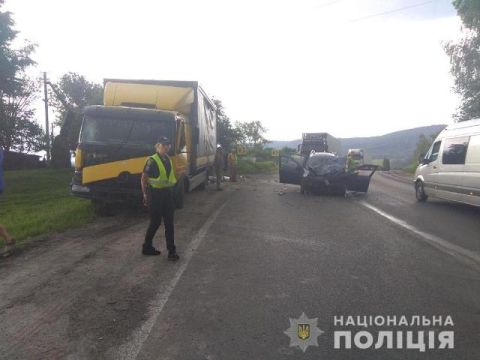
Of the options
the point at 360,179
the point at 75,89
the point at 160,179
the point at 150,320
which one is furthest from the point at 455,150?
the point at 75,89

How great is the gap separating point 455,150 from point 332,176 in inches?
184

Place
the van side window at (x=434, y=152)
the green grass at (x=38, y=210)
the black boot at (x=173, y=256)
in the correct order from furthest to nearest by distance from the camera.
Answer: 1. the van side window at (x=434, y=152)
2. the green grass at (x=38, y=210)
3. the black boot at (x=173, y=256)

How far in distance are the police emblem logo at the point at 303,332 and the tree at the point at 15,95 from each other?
84.7ft

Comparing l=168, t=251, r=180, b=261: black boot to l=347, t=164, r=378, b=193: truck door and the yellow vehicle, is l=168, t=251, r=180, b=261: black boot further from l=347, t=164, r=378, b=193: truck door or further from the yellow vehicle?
l=347, t=164, r=378, b=193: truck door

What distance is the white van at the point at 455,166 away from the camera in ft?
36.0

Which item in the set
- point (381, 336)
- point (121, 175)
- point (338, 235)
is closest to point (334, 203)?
point (338, 235)

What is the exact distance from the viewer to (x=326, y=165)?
1652cm

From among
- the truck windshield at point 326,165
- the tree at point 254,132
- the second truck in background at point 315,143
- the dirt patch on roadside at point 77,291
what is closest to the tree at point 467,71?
the second truck in background at point 315,143

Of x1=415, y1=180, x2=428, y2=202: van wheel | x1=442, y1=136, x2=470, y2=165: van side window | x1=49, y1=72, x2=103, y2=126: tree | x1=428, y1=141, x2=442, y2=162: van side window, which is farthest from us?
x1=49, y1=72, x2=103, y2=126: tree

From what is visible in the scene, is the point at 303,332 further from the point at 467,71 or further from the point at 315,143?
the point at 315,143

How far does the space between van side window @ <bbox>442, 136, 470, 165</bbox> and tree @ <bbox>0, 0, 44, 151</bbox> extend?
906 inches

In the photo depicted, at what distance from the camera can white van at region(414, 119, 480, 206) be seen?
1098 centimetres

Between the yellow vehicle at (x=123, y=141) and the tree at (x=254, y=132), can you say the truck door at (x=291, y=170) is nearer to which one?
the yellow vehicle at (x=123, y=141)

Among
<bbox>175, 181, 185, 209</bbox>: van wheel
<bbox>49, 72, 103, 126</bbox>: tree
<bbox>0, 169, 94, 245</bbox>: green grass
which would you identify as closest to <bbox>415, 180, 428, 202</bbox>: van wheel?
<bbox>175, 181, 185, 209</bbox>: van wheel
